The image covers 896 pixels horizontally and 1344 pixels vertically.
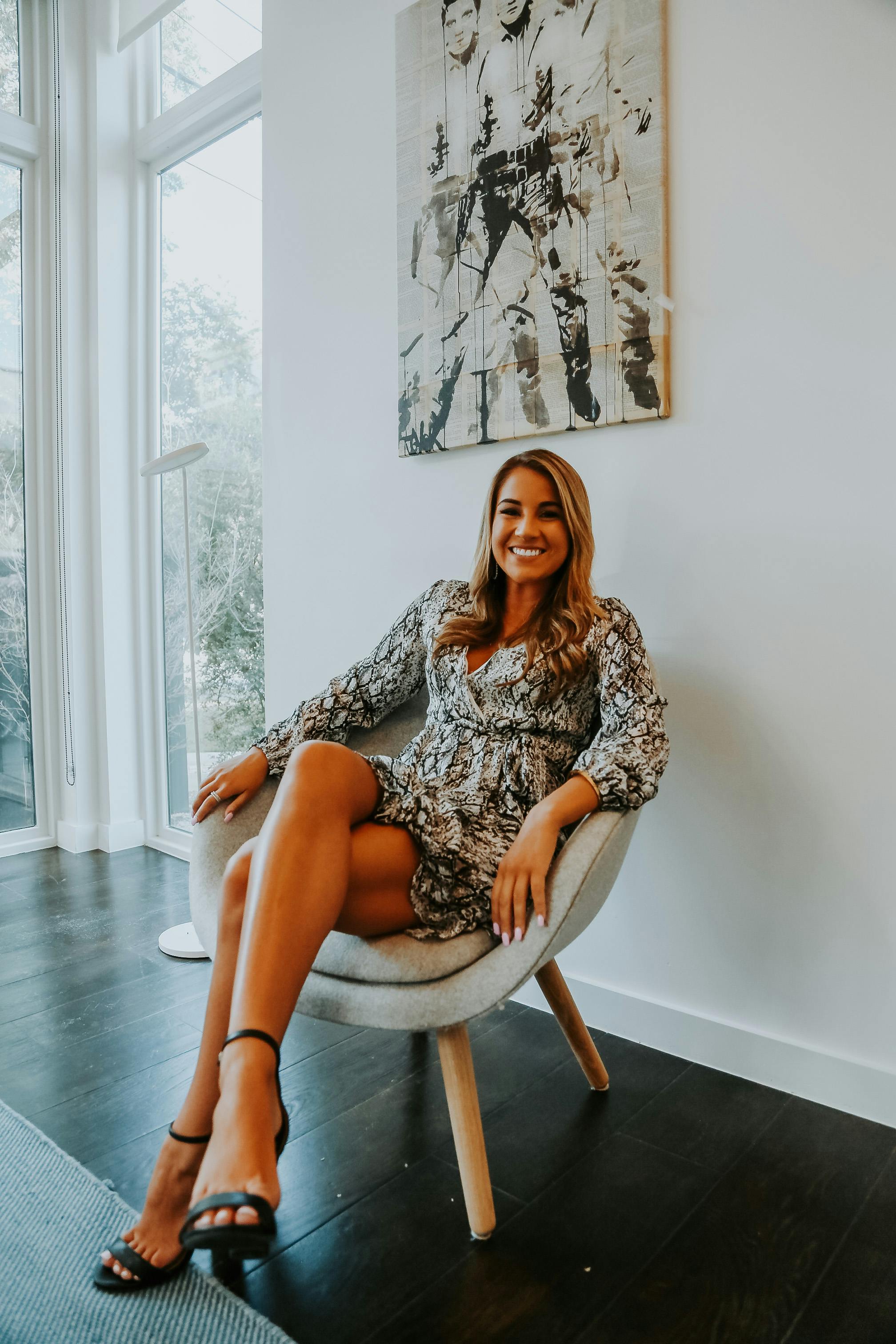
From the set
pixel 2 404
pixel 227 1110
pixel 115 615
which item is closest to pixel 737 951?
pixel 227 1110

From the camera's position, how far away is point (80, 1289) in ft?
3.76

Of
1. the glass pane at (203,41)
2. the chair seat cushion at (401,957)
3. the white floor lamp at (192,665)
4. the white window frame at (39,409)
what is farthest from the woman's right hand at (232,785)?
the glass pane at (203,41)

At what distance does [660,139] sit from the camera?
5.48 ft

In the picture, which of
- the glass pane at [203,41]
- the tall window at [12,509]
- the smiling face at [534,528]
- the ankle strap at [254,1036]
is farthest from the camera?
the tall window at [12,509]

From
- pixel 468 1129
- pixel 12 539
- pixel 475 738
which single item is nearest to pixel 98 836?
pixel 12 539

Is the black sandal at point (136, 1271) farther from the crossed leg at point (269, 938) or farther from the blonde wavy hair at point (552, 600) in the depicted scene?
the blonde wavy hair at point (552, 600)

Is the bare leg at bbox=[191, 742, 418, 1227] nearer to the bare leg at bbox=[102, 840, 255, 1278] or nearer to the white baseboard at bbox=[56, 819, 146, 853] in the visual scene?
the bare leg at bbox=[102, 840, 255, 1278]

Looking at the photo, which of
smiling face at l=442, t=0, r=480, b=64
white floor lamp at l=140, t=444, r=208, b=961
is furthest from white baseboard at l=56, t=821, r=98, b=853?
smiling face at l=442, t=0, r=480, b=64

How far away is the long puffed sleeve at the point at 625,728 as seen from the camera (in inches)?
52.2

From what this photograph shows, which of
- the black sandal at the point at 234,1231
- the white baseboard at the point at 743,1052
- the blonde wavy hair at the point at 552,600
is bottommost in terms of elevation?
the white baseboard at the point at 743,1052

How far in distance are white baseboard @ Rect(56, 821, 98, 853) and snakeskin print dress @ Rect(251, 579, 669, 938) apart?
1867 millimetres

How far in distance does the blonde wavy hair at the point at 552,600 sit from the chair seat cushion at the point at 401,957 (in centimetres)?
50

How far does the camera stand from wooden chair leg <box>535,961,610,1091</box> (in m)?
1.55

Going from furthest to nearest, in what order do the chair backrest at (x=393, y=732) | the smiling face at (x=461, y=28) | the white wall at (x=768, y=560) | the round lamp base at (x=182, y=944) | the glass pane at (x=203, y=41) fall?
the glass pane at (x=203, y=41)
the round lamp base at (x=182, y=944)
the smiling face at (x=461, y=28)
the chair backrest at (x=393, y=732)
the white wall at (x=768, y=560)
